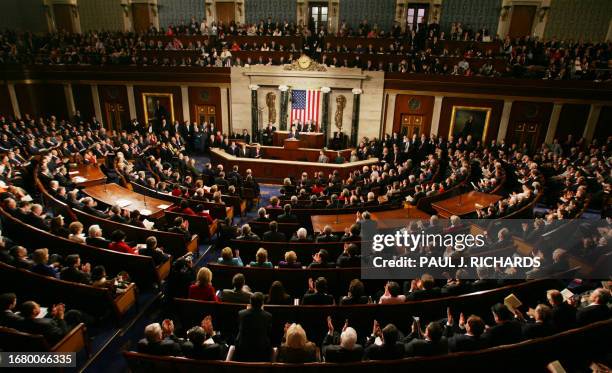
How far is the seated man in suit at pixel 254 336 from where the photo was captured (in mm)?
3635

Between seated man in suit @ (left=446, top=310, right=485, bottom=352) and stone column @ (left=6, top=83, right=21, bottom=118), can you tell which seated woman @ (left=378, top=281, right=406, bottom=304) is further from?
stone column @ (left=6, top=83, right=21, bottom=118)

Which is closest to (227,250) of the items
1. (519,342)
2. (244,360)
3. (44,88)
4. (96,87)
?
(244,360)

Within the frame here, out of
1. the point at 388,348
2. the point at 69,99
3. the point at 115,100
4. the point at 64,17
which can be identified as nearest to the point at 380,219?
the point at 388,348

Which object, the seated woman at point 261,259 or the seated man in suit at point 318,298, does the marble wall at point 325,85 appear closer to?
the seated woman at point 261,259

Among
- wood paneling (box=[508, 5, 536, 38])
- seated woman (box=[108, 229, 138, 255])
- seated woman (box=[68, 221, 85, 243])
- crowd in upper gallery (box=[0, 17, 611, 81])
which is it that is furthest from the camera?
wood paneling (box=[508, 5, 536, 38])

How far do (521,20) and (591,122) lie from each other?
6.76 meters

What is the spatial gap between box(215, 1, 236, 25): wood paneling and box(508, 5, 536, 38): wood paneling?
49.5 ft

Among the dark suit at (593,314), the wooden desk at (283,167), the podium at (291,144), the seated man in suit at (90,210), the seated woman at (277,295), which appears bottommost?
the wooden desk at (283,167)

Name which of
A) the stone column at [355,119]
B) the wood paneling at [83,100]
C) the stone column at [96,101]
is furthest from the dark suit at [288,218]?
the wood paneling at [83,100]

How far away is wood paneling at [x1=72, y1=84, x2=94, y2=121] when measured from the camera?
62.6 feet

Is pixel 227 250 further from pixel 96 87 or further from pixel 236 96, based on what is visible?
pixel 96 87

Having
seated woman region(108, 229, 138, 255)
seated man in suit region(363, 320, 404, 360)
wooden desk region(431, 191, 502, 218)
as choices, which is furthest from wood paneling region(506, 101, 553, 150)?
seated woman region(108, 229, 138, 255)

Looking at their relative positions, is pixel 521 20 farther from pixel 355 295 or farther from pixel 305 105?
pixel 355 295

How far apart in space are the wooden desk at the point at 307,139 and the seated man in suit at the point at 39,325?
1346 centimetres
